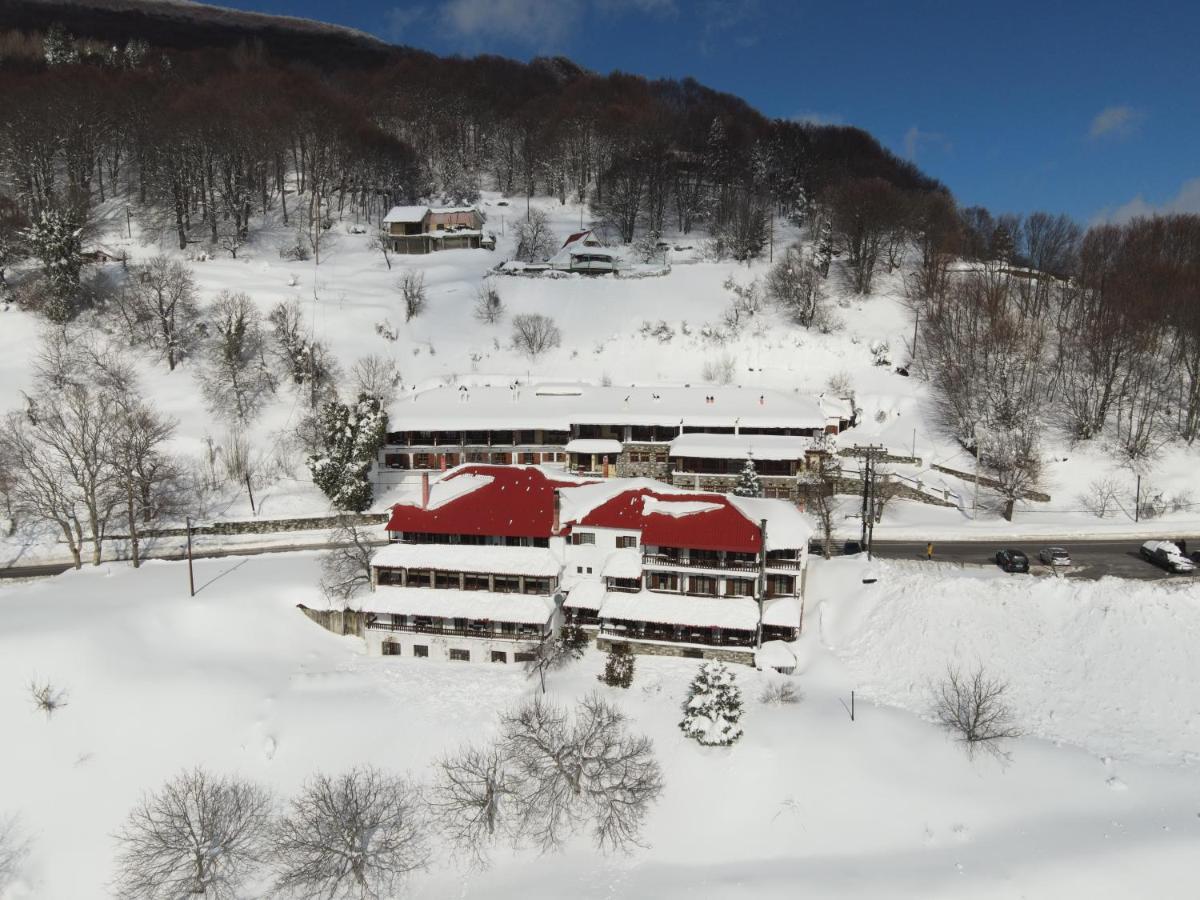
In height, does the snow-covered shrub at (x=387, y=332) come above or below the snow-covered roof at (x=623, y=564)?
above

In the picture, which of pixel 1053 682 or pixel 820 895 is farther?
pixel 1053 682

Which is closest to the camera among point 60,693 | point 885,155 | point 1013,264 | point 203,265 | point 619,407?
point 60,693

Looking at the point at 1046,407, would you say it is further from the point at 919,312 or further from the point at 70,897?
the point at 70,897

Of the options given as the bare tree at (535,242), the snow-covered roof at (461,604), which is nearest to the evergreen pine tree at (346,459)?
the snow-covered roof at (461,604)

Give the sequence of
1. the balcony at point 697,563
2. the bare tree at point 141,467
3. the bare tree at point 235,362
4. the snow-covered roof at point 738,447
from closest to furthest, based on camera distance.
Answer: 1. the balcony at point 697,563
2. the bare tree at point 141,467
3. the snow-covered roof at point 738,447
4. the bare tree at point 235,362

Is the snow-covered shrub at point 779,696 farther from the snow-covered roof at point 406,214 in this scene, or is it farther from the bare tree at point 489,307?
the snow-covered roof at point 406,214

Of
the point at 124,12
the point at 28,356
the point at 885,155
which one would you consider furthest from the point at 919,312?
the point at 124,12
